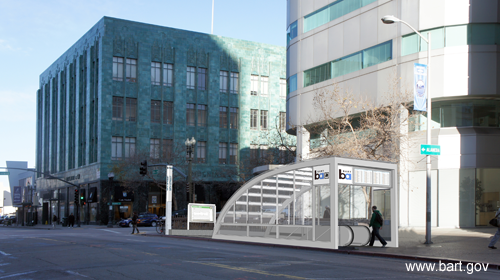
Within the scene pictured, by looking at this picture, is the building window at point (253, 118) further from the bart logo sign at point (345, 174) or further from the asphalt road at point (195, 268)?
the asphalt road at point (195, 268)

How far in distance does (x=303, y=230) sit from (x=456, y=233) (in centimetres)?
953

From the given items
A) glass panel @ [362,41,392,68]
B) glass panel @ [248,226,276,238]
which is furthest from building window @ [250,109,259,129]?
glass panel @ [248,226,276,238]

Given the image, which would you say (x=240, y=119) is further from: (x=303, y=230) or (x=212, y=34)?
(x=303, y=230)

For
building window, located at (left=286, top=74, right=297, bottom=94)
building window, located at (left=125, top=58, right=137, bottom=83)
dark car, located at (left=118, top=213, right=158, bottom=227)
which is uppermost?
building window, located at (left=125, top=58, right=137, bottom=83)

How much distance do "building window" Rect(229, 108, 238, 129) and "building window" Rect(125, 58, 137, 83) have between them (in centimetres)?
1367

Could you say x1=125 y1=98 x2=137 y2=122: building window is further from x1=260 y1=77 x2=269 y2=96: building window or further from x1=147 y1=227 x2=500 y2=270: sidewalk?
x1=147 y1=227 x2=500 y2=270: sidewalk

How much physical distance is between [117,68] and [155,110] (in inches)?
273

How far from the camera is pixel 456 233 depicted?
2670 centimetres

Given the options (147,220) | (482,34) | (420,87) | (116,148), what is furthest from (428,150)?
(116,148)

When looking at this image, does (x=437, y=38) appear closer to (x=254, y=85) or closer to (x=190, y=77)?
(x=190, y=77)

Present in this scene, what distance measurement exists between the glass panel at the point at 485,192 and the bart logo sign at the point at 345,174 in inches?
506

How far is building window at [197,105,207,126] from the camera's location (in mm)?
68438

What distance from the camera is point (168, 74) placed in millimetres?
67000

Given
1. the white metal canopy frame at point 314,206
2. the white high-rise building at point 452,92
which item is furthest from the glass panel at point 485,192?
the white metal canopy frame at point 314,206
